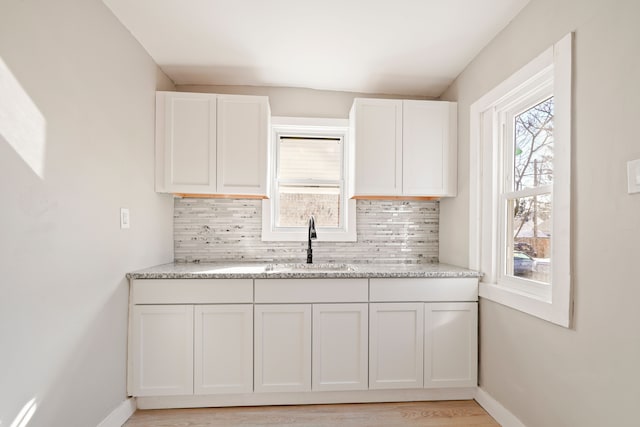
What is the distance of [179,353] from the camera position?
6.79 ft

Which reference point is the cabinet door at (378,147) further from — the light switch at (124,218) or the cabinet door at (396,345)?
the light switch at (124,218)

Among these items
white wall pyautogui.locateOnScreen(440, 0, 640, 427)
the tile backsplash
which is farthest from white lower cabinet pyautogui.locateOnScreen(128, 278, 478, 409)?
the tile backsplash

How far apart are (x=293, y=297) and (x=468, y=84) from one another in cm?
198

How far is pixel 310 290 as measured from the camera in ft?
7.00

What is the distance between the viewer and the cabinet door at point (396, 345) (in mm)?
2152

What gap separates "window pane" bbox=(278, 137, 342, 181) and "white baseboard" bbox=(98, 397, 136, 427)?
1.96 meters

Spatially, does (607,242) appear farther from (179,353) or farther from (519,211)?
(179,353)

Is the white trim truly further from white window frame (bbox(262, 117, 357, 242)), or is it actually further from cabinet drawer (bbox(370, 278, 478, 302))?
white window frame (bbox(262, 117, 357, 242))

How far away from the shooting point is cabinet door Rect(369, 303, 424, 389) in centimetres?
215

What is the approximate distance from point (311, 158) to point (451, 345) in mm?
1817

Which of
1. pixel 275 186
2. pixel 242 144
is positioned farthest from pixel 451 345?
pixel 242 144

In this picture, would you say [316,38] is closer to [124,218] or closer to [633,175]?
[124,218]

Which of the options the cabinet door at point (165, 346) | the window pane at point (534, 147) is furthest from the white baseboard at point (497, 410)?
the cabinet door at point (165, 346)

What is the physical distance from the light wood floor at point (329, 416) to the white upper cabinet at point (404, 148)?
1.49 meters
